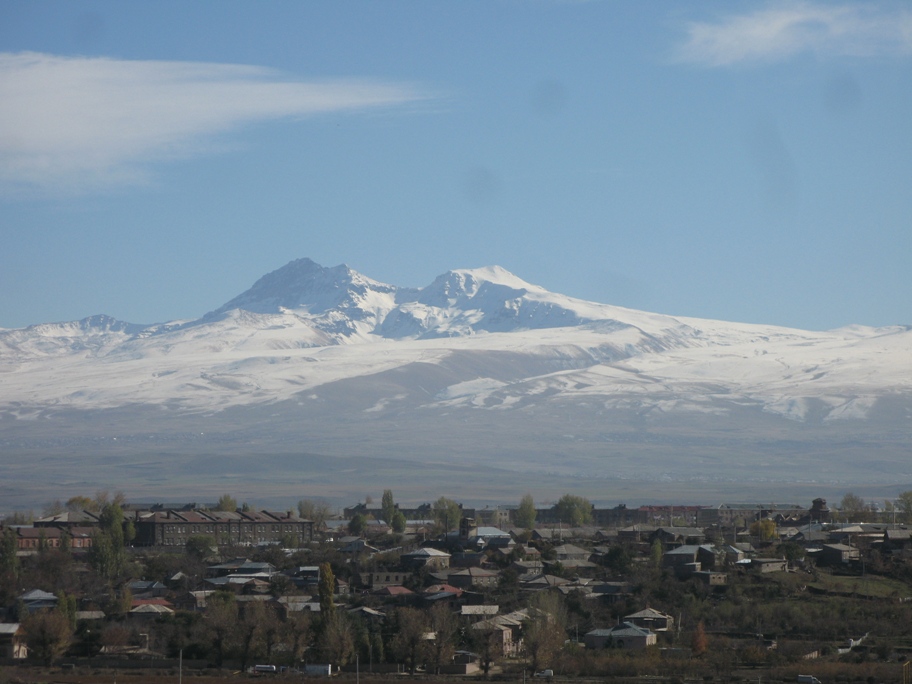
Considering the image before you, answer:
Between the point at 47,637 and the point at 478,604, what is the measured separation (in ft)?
44.8

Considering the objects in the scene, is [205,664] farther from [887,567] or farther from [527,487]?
[527,487]

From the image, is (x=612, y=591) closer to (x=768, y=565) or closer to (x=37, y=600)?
(x=768, y=565)

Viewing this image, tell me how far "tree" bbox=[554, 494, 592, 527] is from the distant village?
25875 millimetres

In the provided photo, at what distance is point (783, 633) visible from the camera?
46.4m

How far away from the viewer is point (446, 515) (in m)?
99.1

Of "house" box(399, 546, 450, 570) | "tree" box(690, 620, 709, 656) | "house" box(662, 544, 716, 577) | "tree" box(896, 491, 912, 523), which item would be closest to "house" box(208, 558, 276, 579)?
"house" box(399, 546, 450, 570)

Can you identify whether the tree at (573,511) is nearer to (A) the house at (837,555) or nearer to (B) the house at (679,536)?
(B) the house at (679,536)

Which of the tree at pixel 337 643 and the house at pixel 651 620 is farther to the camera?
the house at pixel 651 620

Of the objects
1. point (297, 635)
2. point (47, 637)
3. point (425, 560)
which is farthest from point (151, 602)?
point (425, 560)

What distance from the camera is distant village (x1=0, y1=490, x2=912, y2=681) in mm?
45062

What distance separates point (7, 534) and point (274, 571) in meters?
11.3

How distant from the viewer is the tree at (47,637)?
152 ft

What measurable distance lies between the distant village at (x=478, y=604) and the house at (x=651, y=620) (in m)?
0.06

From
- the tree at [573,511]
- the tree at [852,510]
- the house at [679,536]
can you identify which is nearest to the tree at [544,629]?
the house at [679,536]
